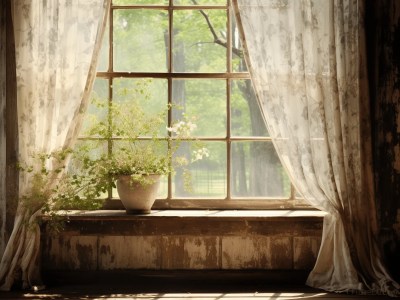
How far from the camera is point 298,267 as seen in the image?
325 centimetres

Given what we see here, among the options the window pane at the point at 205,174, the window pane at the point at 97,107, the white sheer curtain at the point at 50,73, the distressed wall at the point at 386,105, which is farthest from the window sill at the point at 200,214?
the window pane at the point at 97,107

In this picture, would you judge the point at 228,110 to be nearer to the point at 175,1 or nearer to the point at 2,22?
the point at 175,1

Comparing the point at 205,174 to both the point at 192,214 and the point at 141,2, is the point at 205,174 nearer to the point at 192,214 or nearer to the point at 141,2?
the point at 192,214

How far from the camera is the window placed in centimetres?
344

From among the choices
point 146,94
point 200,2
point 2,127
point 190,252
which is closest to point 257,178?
point 190,252

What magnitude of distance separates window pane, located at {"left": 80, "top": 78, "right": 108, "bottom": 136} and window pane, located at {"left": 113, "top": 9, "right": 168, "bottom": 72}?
16 centimetres

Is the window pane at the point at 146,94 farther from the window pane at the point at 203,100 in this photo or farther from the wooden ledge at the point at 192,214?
the wooden ledge at the point at 192,214

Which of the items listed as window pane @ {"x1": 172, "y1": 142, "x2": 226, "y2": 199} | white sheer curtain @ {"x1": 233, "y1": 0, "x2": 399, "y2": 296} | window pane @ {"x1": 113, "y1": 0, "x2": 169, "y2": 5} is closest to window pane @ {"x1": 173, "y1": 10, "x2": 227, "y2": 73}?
window pane @ {"x1": 113, "y1": 0, "x2": 169, "y2": 5}

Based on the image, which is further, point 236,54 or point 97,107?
point 236,54

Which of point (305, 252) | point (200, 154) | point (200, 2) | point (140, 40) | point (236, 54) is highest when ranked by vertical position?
point (200, 2)

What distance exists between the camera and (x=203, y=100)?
3477 mm

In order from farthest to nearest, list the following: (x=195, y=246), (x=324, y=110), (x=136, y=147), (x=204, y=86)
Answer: (x=204, y=86) → (x=136, y=147) → (x=195, y=246) → (x=324, y=110)

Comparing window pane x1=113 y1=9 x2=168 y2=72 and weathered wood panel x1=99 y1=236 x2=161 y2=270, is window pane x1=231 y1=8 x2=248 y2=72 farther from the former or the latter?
weathered wood panel x1=99 y1=236 x2=161 y2=270

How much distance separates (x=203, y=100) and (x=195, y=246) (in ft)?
3.21
